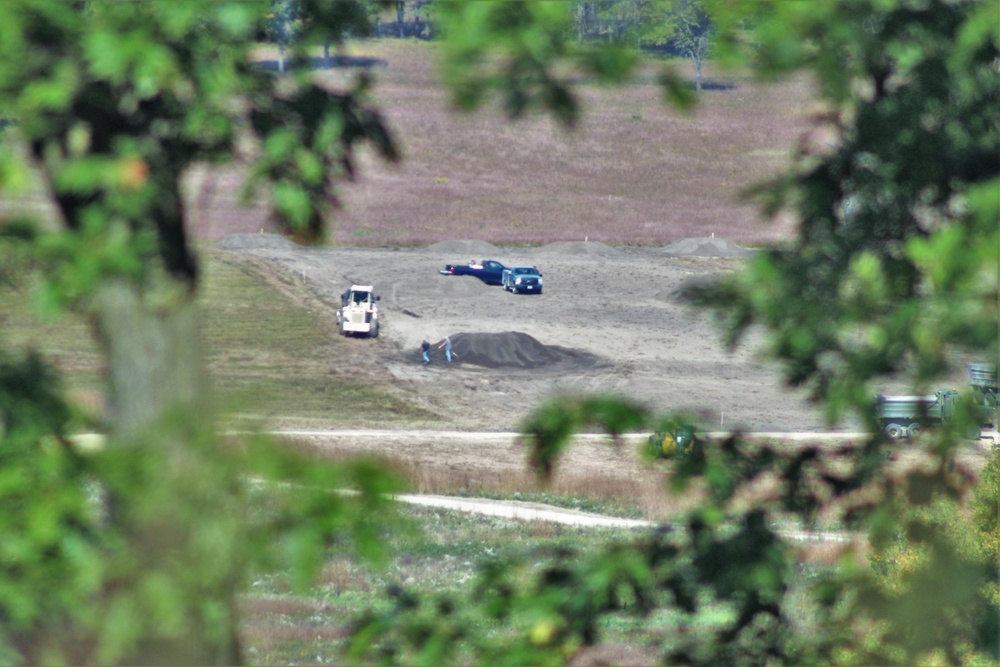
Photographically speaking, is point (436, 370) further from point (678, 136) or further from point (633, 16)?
point (678, 136)

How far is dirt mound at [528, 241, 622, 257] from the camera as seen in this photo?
53500 millimetres

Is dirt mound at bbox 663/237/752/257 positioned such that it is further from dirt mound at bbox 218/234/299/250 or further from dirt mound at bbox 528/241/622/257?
dirt mound at bbox 218/234/299/250

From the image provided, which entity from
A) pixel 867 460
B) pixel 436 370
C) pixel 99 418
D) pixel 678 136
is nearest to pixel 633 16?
pixel 867 460

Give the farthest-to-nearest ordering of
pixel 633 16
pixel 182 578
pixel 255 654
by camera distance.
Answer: pixel 255 654
pixel 633 16
pixel 182 578

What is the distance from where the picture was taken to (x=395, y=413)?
28.5m

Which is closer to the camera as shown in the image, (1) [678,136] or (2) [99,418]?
(2) [99,418]

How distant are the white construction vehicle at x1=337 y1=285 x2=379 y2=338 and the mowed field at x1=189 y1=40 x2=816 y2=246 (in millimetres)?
15644

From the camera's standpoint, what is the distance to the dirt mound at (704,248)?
175ft

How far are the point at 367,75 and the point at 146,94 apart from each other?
0.59 m

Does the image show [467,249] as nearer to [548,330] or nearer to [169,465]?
[548,330]

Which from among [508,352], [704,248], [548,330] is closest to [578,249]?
[704,248]

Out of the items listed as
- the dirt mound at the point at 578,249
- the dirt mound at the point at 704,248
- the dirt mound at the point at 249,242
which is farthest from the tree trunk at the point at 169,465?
the dirt mound at the point at 704,248

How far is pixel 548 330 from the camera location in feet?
125

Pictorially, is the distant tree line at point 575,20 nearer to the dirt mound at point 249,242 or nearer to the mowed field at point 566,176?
the mowed field at point 566,176
